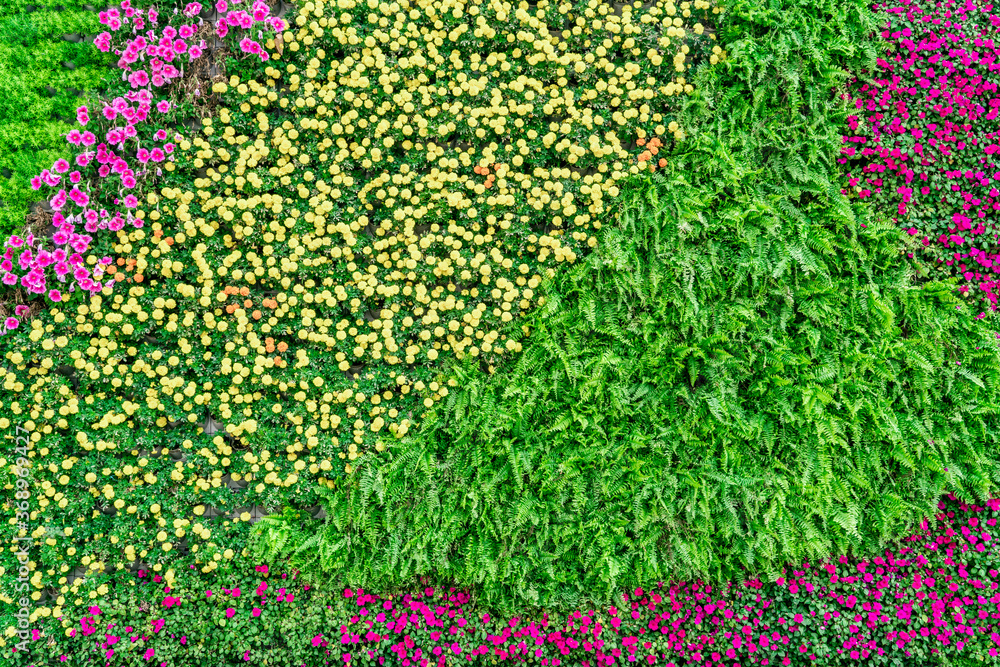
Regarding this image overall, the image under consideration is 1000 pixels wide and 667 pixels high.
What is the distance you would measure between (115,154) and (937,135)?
7422 mm

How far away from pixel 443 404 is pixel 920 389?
4.16 metres

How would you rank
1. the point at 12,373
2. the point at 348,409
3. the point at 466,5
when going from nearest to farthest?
the point at 12,373, the point at 348,409, the point at 466,5

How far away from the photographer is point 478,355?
5.15m

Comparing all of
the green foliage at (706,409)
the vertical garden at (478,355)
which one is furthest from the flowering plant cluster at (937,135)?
the green foliage at (706,409)

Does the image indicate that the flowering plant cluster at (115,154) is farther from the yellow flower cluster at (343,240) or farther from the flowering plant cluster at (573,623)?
the flowering plant cluster at (573,623)

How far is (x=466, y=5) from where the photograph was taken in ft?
17.2

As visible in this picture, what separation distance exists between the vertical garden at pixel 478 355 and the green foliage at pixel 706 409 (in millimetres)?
33

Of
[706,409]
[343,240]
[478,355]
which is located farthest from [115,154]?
[706,409]

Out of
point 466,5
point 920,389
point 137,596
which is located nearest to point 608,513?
point 920,389

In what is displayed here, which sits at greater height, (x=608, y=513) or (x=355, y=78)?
(x=355, y=78)

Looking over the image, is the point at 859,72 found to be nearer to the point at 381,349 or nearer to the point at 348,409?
the point at 381,349
